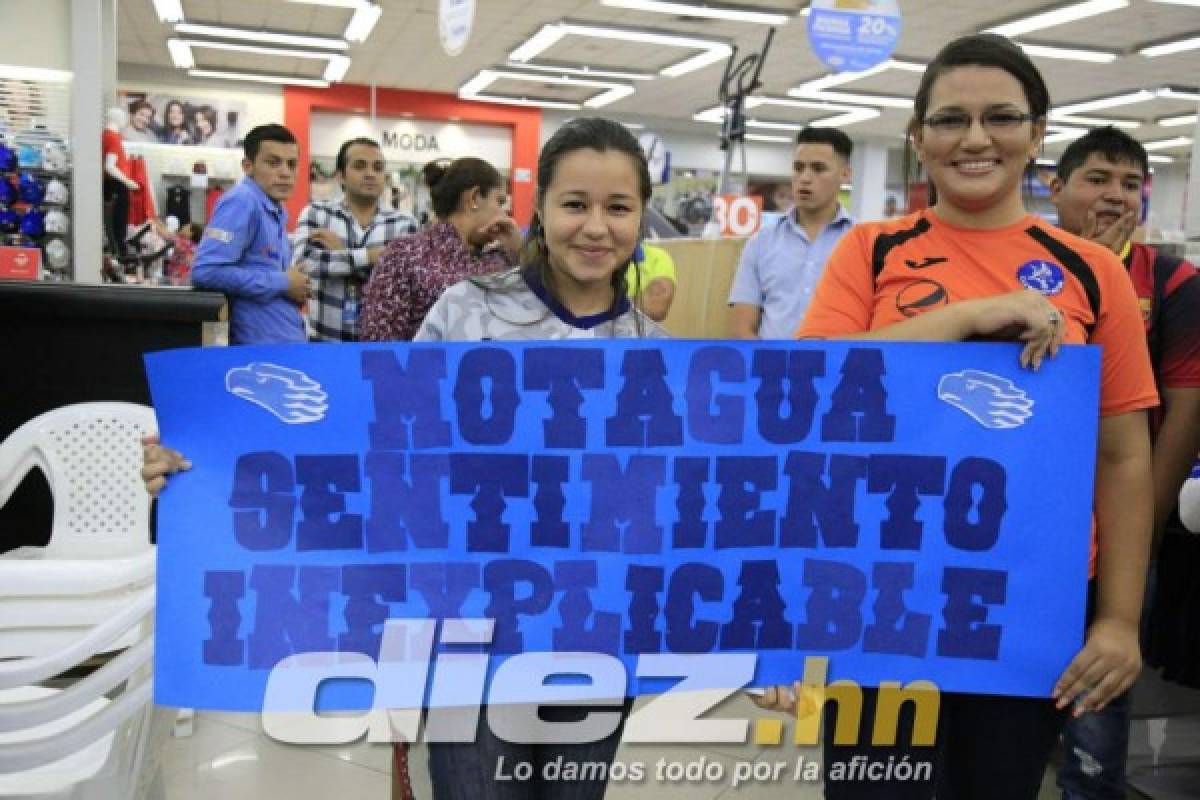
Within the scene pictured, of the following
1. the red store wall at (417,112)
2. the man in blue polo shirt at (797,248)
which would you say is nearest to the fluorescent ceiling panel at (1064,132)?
the red store wall at (417,112)

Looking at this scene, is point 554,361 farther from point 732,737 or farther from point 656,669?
point 732,737

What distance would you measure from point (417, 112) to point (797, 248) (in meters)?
14.9

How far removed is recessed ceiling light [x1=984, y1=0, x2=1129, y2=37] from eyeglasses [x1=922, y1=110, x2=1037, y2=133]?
33.6 feet

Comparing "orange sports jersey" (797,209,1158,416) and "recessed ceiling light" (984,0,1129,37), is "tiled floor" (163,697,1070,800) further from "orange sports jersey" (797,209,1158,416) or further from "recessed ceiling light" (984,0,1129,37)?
"recessed ceiling light" (984,0,1129,37)

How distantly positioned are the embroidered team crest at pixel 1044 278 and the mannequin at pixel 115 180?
7388mm

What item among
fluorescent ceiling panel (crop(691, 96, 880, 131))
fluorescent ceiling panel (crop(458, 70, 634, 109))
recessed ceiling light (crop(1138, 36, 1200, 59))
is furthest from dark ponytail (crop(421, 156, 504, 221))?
fluorescent ceiling panel (crop(691, 96, 880, 131))

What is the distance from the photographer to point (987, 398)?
4.58 ft

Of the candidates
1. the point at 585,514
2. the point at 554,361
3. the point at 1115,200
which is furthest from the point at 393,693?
the point at 1115,200

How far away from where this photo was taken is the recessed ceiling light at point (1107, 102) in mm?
14922

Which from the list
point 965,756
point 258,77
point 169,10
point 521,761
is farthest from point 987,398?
point 258,77

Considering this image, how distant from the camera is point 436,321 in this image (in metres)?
1.52

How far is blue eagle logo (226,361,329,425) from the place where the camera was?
4.58ft

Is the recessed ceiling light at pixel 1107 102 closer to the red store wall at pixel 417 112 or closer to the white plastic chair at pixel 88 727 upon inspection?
the red store wall at pixel 417 112

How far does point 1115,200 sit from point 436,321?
1623mm
